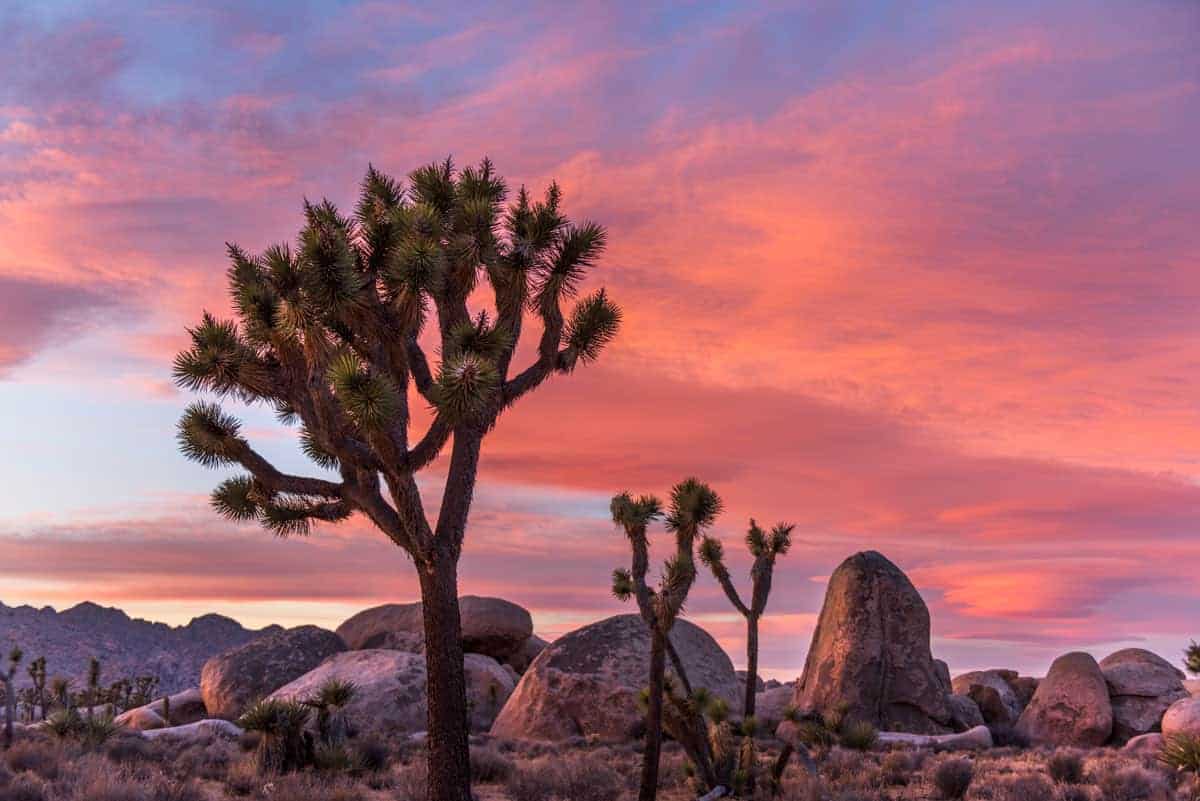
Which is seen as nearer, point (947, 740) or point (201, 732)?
point (201, 732)

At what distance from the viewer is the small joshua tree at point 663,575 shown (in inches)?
650

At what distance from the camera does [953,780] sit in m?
17.8

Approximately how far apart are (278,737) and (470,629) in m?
20.9

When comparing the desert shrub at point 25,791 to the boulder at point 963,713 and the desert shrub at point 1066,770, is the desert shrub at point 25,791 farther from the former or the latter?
the boulder at point 963,713

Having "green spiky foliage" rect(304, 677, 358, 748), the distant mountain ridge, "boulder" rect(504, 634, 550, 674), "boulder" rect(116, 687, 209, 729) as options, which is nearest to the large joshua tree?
"green spiky foliage" rect(304, 677, 358, 748)

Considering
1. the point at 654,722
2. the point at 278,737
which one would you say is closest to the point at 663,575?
the point at 654,722

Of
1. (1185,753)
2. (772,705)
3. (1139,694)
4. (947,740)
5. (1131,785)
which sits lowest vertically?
(947,740)

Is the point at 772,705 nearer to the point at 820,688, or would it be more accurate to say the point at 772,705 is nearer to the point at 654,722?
the point at 820,688

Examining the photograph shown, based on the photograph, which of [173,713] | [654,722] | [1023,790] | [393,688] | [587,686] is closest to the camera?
[654,722]

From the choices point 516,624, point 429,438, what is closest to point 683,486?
point 429,438

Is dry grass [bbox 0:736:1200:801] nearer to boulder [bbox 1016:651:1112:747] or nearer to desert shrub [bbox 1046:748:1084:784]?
desert shrub [bbox 1046:748:1084:784]

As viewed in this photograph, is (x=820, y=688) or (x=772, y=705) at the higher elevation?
(x=820, y=688)

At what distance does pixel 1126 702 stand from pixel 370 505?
83.1 feet

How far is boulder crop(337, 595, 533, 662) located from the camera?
39062 millimetres
